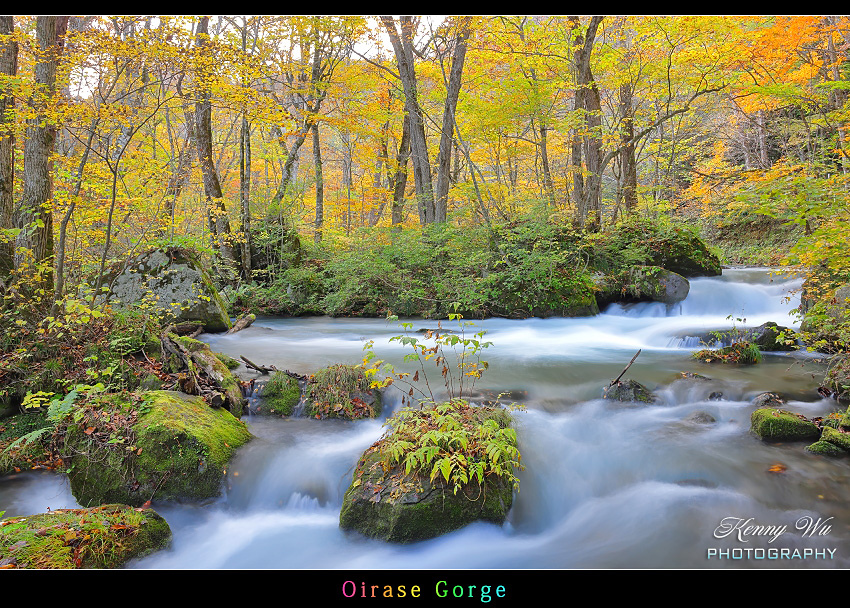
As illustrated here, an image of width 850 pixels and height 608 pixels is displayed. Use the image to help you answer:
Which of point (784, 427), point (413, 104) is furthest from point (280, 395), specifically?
point (413, 104)

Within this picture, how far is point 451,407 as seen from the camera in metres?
4.20

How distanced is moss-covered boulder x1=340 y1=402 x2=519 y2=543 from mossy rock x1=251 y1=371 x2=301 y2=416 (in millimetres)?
2067

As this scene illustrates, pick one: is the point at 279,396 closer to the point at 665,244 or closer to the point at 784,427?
the point at 784,427

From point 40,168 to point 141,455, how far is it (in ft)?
14.5

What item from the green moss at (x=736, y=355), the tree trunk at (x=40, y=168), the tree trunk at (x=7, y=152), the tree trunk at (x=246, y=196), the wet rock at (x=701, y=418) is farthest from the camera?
the tree trunk at (x=246, y=196)

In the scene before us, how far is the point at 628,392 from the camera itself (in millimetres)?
5715

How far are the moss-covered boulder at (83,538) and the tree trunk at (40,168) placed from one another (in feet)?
12.3

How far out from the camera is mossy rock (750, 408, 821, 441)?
14.8ft

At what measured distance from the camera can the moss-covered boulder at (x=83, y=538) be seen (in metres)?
2.98

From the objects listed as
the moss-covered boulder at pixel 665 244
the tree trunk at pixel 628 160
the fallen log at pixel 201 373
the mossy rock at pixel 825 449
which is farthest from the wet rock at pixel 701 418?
the tree trunk at pixel 628 160

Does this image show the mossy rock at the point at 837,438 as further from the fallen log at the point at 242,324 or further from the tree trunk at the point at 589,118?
the fallen log at the point at 242,324
